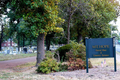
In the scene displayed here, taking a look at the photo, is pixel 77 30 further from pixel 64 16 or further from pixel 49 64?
pixel 49 64

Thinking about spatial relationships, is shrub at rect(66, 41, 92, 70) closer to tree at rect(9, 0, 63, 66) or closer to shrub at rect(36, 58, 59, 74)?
shrub at rect(36, 58, 59, 74)

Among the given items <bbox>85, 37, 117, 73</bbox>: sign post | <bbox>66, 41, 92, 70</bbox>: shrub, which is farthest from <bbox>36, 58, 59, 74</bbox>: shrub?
<bbox>85, 37, 117, 73</bbox>: sign post

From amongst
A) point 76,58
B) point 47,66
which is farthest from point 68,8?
point 47,66

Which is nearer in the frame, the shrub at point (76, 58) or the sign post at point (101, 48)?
the sign post at point (101, 48)

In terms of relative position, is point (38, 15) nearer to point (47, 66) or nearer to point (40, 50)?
point (40, 50)

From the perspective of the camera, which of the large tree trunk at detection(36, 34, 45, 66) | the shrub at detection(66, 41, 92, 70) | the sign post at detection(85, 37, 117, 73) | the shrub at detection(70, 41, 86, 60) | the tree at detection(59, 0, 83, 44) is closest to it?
the sign post at detection(85, 37, 117, 73)

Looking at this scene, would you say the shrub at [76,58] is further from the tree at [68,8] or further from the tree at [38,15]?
the tree at [68,8]

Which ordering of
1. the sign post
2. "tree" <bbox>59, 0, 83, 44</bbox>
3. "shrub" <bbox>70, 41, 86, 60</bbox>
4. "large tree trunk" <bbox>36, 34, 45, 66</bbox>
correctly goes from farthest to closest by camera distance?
"tree" <bbox>59, 0, 83, 44</bbox>
"large tree trunk" <bbox>36, 34, 45, 66</bbox>
"shrub" <bbox>70, 41, 86, 60</bbox>
the sign post

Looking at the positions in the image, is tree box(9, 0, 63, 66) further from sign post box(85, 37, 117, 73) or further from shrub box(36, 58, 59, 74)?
sign post box(85, 37, 117, 73)

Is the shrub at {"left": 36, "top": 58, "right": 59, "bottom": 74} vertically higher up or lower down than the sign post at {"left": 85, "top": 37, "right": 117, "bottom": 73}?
lower down

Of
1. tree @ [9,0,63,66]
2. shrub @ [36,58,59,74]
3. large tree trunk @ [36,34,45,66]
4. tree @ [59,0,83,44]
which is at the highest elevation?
tree @ [59,0,83,44]

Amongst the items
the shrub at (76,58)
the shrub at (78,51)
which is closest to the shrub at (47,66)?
the shrub at (76,58)

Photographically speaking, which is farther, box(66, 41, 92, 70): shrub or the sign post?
box(66, 41, 92, 70): shrub

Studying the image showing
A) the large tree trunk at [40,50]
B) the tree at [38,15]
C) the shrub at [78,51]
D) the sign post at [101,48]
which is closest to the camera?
the sign post at [101,48]
